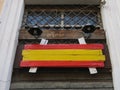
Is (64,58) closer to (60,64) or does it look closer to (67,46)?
(60,64)

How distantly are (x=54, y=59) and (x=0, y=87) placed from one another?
3.18 ft

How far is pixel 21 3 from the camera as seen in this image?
5.91 metres

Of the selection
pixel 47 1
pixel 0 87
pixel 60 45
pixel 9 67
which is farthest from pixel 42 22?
pixel 0 87

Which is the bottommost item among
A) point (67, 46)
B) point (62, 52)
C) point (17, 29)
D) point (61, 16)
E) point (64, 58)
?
point (64, 58)

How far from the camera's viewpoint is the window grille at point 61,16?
5863 millimetres

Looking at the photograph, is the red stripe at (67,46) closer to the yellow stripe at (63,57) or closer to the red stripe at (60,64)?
the yellow stripe at (63,57)

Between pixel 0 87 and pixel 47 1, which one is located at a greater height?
pixel 47 1

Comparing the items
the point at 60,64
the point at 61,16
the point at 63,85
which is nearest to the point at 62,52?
the point at 60,64

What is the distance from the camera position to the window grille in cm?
586

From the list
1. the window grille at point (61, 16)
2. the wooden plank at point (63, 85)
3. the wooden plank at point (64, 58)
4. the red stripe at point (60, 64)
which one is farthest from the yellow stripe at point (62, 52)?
the window grille at point (61, 16)

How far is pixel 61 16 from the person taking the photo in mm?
6059

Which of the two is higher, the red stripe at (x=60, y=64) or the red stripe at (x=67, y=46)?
the red stripe at (x=67, y=46)

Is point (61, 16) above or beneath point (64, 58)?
above

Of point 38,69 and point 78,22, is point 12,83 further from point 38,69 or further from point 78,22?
point 78,22
